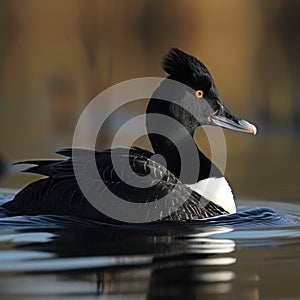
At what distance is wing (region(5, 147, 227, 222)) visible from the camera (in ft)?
27.7

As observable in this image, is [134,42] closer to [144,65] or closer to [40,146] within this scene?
[144,65]

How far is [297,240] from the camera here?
791 cm

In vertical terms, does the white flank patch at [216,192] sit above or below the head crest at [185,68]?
below

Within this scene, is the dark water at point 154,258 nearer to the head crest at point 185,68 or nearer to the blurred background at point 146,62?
the head crest at point 185,68

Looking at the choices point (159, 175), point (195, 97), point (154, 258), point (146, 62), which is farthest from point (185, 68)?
point (146, 62)

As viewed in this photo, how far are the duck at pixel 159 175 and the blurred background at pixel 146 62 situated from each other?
4.45 feet

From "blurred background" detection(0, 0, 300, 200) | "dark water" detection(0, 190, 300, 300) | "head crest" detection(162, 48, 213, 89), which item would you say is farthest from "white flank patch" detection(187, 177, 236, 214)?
"blurred background" detection(0, 0, 300, 200)

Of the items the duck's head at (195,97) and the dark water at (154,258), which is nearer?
the dark water at (154,258)

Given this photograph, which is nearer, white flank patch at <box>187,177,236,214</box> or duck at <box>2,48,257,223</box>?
duck at <box>2,48,257,223</box>

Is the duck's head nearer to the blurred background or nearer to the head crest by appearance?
the head crest

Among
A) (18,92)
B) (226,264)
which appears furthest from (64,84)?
(226,264)

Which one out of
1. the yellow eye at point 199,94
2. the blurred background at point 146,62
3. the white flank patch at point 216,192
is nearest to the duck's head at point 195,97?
the yellow eye at point 199,94

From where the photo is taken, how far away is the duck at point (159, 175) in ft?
27.7

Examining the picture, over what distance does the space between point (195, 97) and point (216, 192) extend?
86cm
